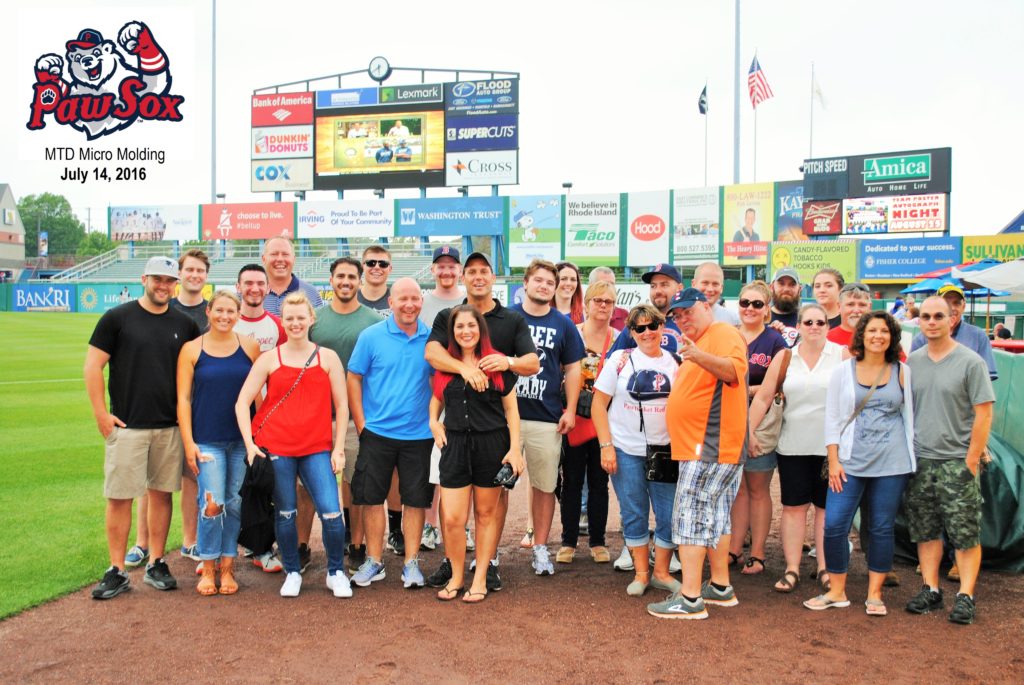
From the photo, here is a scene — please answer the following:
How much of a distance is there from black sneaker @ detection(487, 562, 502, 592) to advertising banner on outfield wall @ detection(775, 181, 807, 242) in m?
33.6

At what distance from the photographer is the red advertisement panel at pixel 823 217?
112ft

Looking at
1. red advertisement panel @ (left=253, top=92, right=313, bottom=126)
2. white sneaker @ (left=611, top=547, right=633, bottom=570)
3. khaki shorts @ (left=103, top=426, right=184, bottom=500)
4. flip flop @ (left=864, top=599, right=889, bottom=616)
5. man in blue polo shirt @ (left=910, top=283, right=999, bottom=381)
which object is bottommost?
white sneaker @ (left=611, top=547, right=633, bottom=570)

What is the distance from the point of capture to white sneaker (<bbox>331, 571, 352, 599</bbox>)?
5008mm

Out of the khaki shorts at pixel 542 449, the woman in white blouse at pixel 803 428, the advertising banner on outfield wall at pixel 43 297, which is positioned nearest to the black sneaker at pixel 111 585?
the khaki shorts at pixel 542 449

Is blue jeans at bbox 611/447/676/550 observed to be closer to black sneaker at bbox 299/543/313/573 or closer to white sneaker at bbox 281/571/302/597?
white sneaker at bbox 281/571/302/597

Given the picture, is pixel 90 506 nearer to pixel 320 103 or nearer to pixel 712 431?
pixel 712 431

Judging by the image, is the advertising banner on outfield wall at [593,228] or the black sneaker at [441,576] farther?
the advertising banner on outfield wall at [593,228]

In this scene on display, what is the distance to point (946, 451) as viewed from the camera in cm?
482

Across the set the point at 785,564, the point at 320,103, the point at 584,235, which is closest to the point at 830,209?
the point at 584,235

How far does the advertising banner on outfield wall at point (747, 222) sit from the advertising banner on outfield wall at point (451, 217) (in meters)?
11.1

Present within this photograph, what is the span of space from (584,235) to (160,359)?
120 feet

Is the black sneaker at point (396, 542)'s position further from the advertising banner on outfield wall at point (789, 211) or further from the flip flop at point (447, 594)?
the advertising banner on outfield wall at point (789, 211)

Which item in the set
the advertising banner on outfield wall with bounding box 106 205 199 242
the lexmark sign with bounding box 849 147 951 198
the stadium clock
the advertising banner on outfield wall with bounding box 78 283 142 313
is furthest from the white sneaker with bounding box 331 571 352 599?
the advertising banner on outfield wall with bounding box 106 205 199 242

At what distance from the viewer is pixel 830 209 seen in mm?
34250
